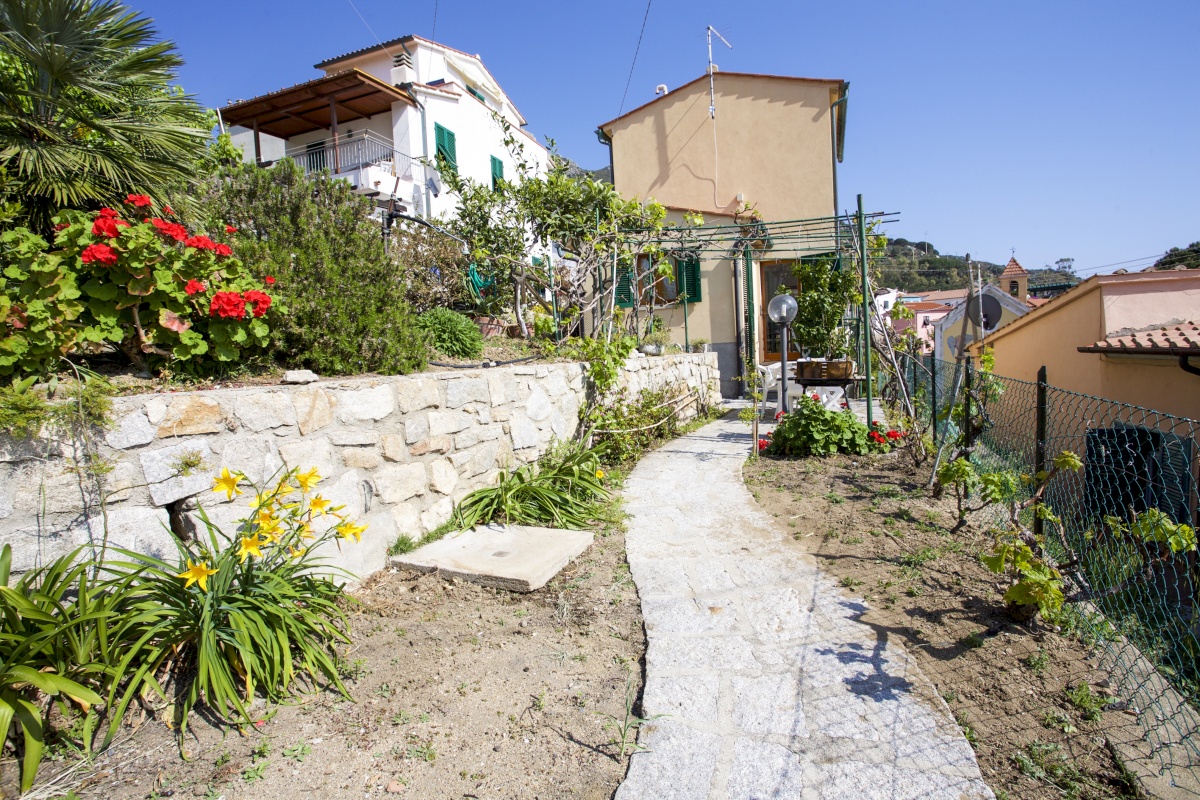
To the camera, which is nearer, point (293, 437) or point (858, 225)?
point (293, 437)

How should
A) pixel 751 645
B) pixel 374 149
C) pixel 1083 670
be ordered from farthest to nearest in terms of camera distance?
pixel 374 149 < pixel 751 645 < pixel 1083 670

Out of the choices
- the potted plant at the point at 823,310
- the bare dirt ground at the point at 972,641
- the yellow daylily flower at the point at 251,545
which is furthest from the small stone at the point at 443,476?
the potted plant at the point at 823,310

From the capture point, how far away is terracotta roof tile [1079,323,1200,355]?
7.26m

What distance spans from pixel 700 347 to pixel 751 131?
5.07 metres

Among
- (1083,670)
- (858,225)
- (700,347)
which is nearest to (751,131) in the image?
(700,347)

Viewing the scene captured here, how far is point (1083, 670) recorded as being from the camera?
8.13ft

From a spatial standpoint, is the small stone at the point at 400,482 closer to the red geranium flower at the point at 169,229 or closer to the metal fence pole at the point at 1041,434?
the red geranium flower at the point at 169,229

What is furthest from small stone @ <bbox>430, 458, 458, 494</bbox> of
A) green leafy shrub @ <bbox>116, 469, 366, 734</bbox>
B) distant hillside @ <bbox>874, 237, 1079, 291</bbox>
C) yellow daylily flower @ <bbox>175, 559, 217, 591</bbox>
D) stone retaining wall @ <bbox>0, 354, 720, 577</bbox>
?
distant hillside @ <bbox>874, 237, 1079, 291</bbox>

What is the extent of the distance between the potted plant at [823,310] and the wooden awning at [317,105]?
41.1 ft

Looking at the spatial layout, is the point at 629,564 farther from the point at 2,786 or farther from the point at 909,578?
the point at 2,786

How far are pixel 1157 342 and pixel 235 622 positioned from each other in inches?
398

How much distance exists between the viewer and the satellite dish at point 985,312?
5.18 meters

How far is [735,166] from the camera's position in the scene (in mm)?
13516

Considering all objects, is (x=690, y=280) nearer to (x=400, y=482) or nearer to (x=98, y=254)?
(x=400, y=482)
